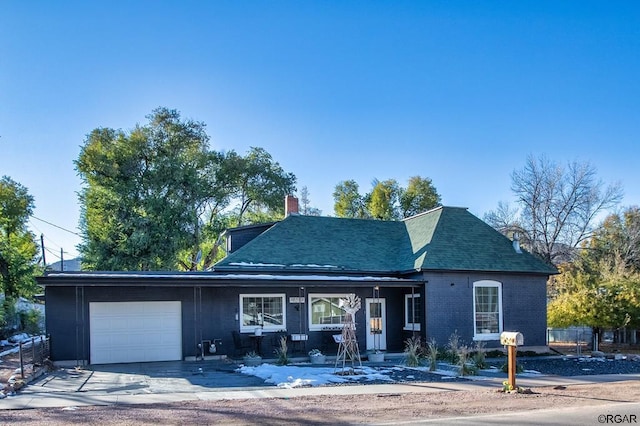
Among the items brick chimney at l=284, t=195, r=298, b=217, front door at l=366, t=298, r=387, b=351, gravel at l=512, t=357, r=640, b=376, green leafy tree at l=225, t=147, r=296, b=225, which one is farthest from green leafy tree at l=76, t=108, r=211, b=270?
gravel at l=512, t=357, r=640, b=376

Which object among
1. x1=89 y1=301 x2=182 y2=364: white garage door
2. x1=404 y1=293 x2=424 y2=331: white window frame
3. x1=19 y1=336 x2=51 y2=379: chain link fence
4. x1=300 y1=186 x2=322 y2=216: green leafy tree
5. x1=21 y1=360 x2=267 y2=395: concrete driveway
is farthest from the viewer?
x1=300 y1=186 x2=322 y2=216: green leafy tree

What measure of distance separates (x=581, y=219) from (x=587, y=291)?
37.8 feet

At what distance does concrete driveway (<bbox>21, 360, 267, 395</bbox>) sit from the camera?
1348cm

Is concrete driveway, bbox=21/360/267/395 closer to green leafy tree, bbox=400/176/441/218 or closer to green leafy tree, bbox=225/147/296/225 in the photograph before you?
green leafy tree, bbox=225/147/296/225

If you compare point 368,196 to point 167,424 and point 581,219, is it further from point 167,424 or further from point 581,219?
point 167,424

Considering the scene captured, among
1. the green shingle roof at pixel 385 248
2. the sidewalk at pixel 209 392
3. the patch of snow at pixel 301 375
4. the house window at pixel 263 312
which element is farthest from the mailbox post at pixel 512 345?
the house window at pixel 263 312

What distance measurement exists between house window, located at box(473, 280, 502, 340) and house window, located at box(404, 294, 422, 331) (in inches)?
85.9

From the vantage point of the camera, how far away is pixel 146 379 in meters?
15.3

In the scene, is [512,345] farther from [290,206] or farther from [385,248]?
[290,206]

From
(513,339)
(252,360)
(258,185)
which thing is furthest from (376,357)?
(258,185)

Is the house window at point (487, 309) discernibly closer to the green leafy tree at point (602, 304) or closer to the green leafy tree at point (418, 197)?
the green leafy tree at point (602, 304)

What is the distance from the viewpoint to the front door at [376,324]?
22641mm

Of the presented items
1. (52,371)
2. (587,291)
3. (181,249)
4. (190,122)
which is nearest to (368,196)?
(190,122)

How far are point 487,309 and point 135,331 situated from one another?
1311 centimetres
